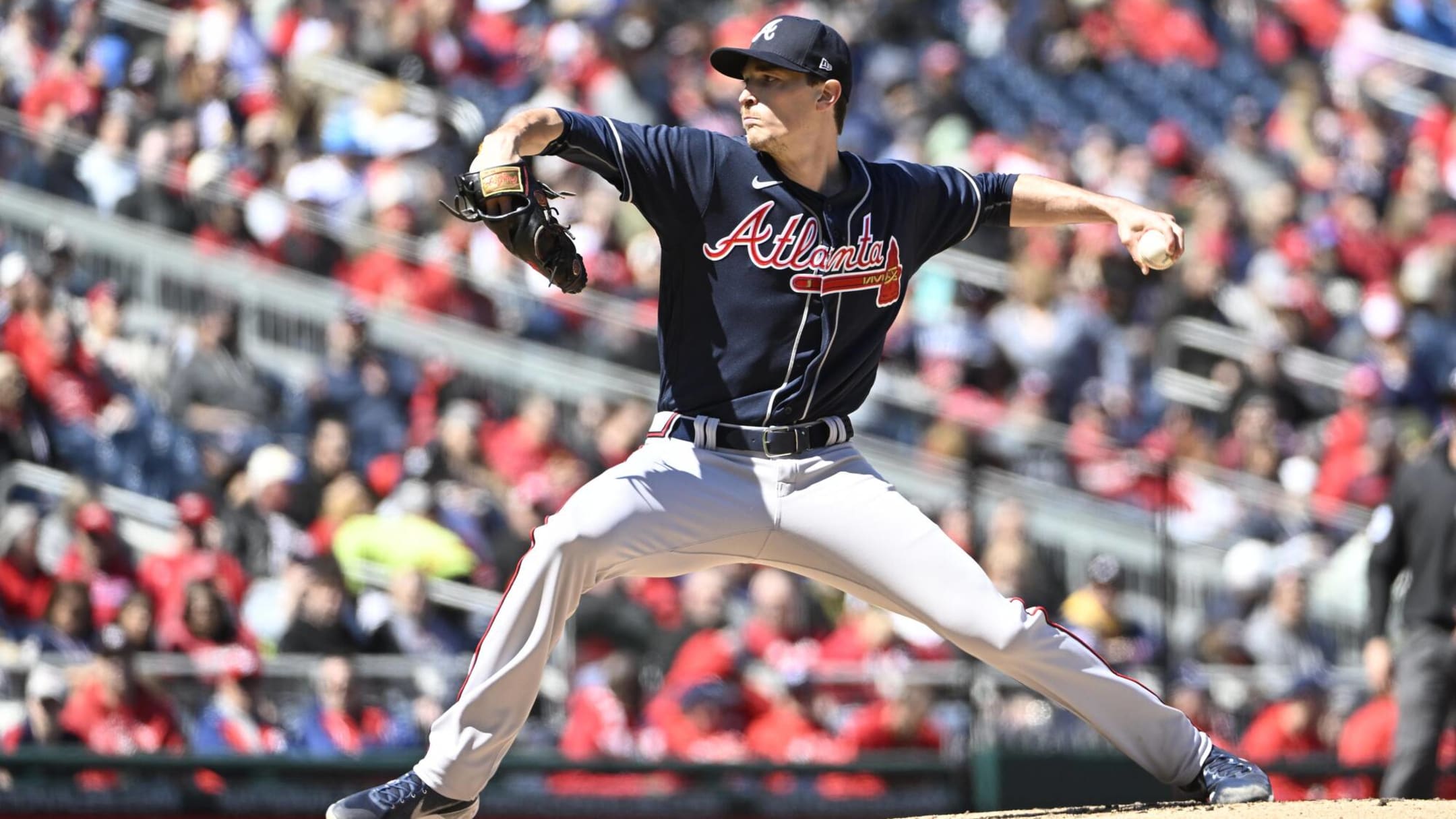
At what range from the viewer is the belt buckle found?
15.4 ft

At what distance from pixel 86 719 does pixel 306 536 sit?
1.49 metres

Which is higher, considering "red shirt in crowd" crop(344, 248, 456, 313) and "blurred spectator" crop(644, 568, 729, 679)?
"red shirt in crowd" crop(344, 248, 456, 313)

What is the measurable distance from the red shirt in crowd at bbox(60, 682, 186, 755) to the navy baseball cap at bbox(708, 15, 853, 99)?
462 cm

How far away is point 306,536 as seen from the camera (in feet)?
30.1

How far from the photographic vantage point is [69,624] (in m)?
8.29

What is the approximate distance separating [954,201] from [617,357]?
18.0ft

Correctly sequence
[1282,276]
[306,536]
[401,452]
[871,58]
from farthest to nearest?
[871,58]
[1282,276]
[401,452]
[306,536]

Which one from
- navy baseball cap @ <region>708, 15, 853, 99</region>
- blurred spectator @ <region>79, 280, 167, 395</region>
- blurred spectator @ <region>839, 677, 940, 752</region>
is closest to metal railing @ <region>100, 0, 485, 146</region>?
blurred spectator @ <region>79, 280, 167, 395</region>

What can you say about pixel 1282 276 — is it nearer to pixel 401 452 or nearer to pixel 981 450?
pixel 981 450

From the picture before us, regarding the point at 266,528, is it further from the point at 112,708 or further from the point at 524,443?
the point at 524,443

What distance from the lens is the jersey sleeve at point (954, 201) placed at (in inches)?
197

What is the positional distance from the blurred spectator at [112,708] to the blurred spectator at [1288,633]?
498 centimetres

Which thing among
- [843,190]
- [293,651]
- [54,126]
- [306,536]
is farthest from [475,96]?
[843,190]

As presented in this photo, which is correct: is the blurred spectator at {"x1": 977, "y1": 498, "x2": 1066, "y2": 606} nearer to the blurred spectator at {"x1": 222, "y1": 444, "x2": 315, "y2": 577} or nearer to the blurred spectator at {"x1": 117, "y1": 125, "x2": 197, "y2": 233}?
the blurred spectator at {"x1": 222, "y1": 444, "x2": 315, "y2": 577}
